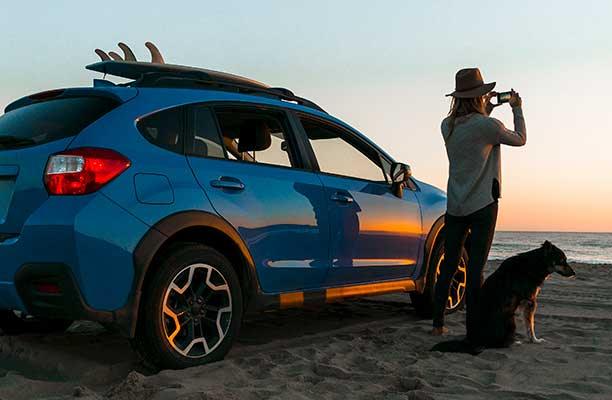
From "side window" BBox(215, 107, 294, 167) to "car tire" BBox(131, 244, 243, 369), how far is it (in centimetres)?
82

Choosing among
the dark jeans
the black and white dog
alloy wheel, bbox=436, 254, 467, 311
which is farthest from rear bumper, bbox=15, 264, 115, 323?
alloy wheel, bbox=436, 254, 467, 311

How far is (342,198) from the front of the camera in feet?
14.6

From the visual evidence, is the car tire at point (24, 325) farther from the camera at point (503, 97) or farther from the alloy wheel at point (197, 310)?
the camera at point (503, 97)

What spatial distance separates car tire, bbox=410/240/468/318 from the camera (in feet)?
17.8

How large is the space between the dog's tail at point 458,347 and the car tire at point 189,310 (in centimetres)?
140

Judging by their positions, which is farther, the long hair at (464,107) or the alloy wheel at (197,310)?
the long hair at (464,107)

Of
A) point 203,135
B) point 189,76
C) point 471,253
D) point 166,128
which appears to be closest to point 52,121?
point 166,128

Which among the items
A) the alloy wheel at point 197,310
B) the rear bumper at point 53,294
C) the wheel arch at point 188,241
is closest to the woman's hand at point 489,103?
the wheel arch at point 188,241

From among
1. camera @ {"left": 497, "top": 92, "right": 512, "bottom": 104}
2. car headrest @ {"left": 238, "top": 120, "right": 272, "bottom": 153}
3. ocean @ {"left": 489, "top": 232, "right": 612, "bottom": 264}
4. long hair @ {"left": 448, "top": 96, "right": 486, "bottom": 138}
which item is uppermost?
camera @ {"left": 497, "top": 92, "right": 512, "bottom": 104}

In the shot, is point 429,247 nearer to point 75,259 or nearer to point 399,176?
point 399,176

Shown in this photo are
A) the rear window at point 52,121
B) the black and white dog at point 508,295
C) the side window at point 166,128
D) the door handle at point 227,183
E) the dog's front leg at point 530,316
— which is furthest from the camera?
the dog's front leg at point 530,316

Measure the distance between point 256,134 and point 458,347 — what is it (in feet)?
6.66

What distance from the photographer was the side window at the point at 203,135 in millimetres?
3615

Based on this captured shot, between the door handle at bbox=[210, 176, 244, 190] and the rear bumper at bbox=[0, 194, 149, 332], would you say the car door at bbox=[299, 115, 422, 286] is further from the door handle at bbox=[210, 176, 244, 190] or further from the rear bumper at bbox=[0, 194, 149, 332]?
the rear bumper at bbox=[0, 194, 149, 332]
